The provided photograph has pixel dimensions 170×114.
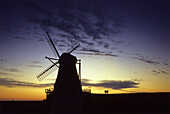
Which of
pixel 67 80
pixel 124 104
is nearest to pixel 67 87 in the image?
pixel 67 80

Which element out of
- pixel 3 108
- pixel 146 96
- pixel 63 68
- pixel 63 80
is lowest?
pixel 3 108

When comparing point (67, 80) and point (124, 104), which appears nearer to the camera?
point (67, 80)

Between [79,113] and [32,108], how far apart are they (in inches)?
499

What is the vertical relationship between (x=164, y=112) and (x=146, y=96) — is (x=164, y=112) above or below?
below

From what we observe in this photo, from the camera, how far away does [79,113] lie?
69.4 feet

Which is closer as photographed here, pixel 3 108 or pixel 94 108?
pixel 94 108

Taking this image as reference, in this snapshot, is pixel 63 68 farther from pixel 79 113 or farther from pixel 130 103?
pixel 130 103

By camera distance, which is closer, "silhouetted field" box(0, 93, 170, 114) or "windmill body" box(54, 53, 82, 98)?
"windmill body" box(54, 53, 82, 98)

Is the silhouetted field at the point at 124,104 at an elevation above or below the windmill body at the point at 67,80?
below

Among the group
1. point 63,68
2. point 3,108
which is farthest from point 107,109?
point 3,108

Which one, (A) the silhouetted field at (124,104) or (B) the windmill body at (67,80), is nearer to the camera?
(B) the windmill body at (67,80)

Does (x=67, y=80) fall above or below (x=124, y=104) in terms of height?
above

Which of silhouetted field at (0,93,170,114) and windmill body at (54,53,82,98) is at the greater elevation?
windmill body at (54,53,82,98)

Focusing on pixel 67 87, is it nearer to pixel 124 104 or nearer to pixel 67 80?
pixel 67 80
